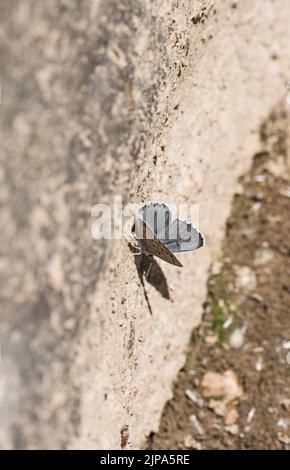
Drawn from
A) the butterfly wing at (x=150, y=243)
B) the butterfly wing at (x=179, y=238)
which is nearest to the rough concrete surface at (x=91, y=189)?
the butterfly wing at (x=150, y=243)

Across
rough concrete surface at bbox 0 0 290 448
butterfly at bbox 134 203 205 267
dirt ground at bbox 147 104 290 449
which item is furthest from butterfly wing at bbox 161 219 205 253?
dirt ground at bbox 147 104 290 449

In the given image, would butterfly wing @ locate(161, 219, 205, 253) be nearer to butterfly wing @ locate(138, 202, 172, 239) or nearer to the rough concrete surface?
butterfly wing @ locate(138, 202, 172, 239)

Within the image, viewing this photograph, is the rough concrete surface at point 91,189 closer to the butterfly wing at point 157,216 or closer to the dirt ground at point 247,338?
the butterfly wing at point 157,216

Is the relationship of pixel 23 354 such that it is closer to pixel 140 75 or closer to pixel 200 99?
pixel 140 75

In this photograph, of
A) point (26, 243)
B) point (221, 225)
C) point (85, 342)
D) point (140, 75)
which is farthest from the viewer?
point (221, 225)

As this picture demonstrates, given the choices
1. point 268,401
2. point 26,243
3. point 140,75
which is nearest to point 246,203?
point 268,401
